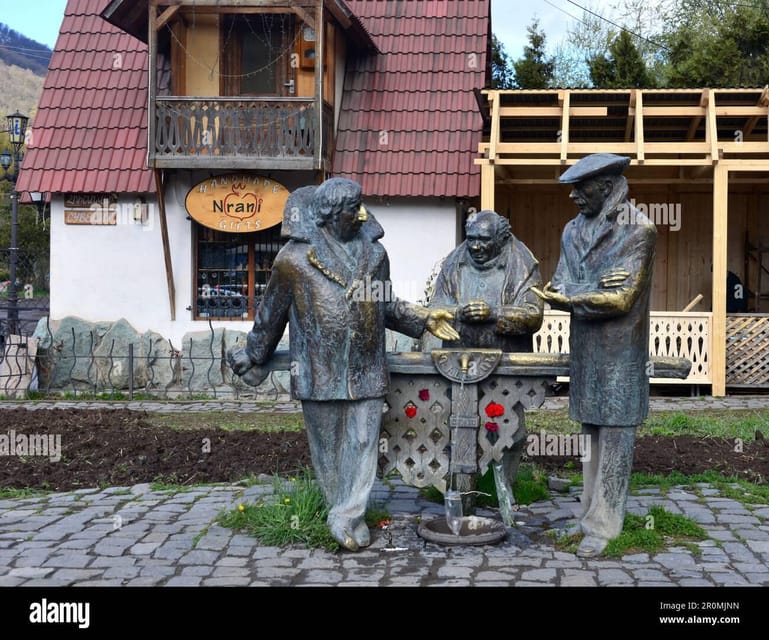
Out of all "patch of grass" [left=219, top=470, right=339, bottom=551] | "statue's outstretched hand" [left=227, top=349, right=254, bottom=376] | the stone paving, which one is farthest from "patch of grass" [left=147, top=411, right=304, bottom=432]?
"statue's outstretched hand" [left=227, top=349, right=254, bottom=376]

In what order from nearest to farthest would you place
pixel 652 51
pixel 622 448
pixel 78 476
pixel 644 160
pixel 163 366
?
pixel 622 448, pixel 78 476, pixel 644 160, pixel 163 366, pixel 652 51

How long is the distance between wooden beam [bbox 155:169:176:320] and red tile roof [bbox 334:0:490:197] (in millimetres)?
2590

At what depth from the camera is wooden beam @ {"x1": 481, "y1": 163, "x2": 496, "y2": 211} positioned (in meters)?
13.9

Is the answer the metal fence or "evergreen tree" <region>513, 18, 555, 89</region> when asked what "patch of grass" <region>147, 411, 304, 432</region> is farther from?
"evergreen tree" <region>513, 18, 555, 89</region>

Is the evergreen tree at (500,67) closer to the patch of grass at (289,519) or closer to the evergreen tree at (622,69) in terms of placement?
the evergreen tree at (622,69)

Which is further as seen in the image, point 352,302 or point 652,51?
point 652,51

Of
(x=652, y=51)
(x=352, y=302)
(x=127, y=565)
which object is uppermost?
(x=652, y=51)

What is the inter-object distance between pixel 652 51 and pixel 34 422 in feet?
79.9

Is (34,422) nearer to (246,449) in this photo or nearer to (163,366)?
(246,449)

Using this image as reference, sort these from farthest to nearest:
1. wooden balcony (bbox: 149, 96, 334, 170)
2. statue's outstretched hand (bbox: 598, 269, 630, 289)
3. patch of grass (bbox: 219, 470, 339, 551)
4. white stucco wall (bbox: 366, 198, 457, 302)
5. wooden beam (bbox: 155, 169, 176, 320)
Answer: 1. white stucco wall (bbox: 366, 198, 457, 302)
2. wooden beam (bbox: 155, 169, 176, 320)
3. wooden balcony (bbox: 149, 96, 334, 170)
4. patch of grass (bbox: 219, 470, 339, 551)
5. statue's outstretched hand (bbox: 598, 269, 630, 289)

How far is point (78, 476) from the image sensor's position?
26.4 feet

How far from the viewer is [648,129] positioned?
15891 mm

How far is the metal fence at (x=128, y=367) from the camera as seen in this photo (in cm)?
1476

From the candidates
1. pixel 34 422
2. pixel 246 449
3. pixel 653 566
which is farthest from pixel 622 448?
pixel 34 422
